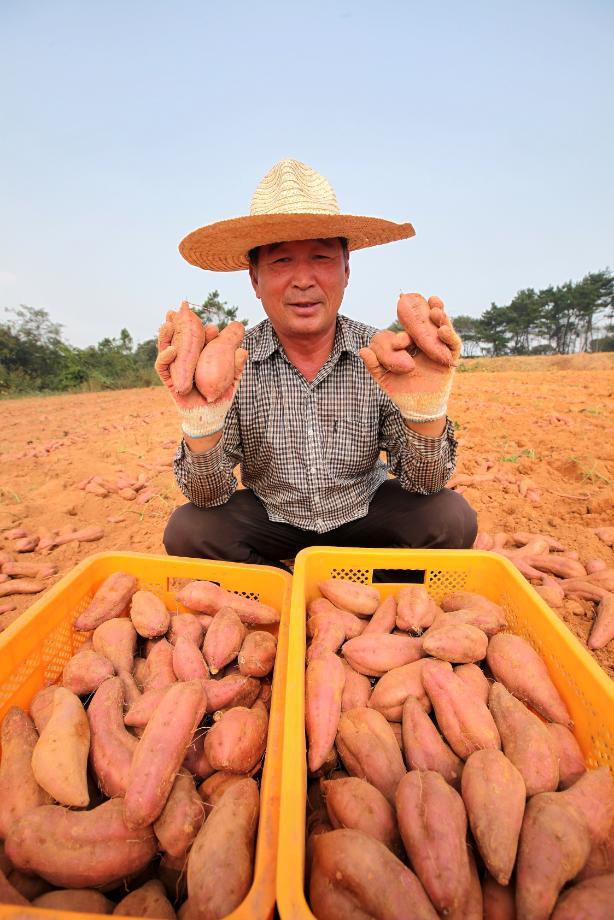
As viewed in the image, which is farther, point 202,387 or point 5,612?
point 5,612

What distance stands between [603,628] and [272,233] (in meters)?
2.15

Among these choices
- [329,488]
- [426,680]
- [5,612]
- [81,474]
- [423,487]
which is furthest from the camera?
[81,474]

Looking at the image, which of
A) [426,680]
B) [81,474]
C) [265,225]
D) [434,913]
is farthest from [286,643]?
[81,474]

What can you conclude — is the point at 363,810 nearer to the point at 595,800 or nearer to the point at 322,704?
the point at 322,704

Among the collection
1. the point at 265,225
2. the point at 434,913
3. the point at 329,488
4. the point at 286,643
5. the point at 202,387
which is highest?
the point at 265,225

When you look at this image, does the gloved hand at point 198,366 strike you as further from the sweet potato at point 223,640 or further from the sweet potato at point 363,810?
the sweet potato at point 363,810

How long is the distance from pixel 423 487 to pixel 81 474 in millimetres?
3964

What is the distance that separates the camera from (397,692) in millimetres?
1295

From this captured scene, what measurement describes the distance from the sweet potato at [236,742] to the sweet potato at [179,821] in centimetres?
9

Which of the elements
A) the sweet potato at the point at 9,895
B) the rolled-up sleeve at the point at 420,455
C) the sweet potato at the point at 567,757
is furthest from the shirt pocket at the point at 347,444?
the sweet potato at the point at 9,895

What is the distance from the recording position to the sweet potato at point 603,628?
1.98 metres

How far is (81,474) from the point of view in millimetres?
4875

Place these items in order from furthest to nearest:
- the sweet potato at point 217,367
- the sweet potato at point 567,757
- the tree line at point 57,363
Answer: the tree line at point 57,363
the sweet potato at point 217,367
the sweet potato at point 567,757

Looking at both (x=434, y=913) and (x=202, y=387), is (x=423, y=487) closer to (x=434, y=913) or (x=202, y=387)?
(x=202, y=387)
